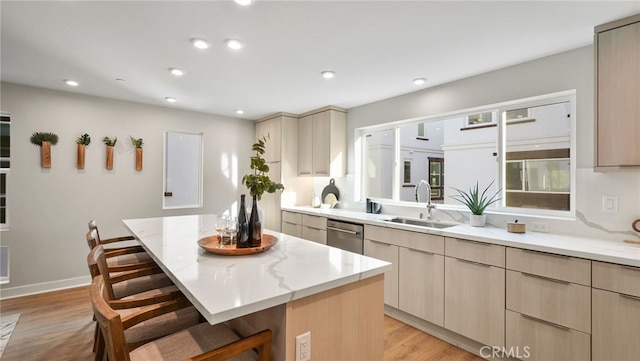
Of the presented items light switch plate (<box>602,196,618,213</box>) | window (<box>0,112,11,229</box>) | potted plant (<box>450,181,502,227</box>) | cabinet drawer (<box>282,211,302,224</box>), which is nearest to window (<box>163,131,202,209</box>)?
cabinet drawer (<box>282,211,302,224</box>)

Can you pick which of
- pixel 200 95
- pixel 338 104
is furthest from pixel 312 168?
pixel 200 95

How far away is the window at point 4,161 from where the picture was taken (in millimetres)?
3322

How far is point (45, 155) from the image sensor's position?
3396 millimetres

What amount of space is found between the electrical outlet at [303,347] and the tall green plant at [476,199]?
7.09 ft

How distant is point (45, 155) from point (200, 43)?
2.66 meters

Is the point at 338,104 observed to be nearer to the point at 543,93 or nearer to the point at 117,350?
the point at 543,93

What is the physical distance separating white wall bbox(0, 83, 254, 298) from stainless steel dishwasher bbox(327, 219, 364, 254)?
7.86ft

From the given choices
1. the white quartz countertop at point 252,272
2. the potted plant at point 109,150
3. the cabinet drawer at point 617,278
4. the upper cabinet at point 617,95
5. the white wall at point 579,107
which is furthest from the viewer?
the potted plant at point 109,150

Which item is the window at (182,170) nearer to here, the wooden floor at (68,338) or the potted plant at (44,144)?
the potted plant at (44,144)

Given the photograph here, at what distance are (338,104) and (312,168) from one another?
99cm

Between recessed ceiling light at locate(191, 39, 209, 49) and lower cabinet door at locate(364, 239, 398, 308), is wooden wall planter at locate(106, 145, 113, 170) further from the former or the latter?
lower cabinet door at locate(364, 239, 398, 308)

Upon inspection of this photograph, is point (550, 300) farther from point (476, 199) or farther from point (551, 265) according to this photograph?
point (476, 199)

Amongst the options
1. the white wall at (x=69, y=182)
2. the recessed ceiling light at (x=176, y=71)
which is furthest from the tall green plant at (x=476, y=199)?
the white wall at (x=69, y=182)

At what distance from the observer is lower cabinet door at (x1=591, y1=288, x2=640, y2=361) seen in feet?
5.38
